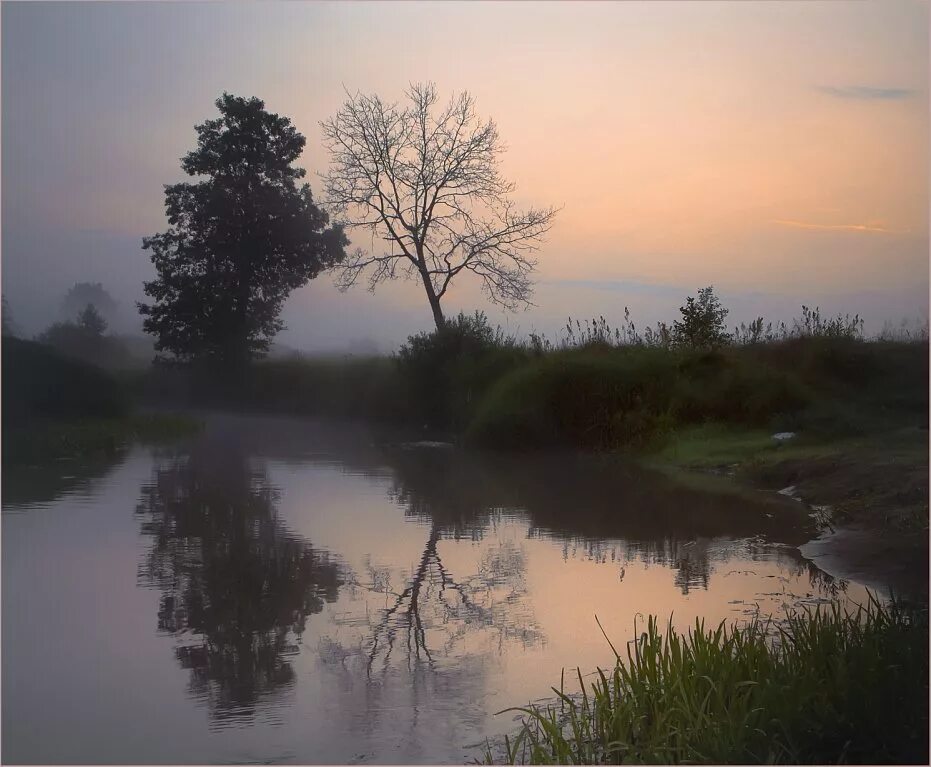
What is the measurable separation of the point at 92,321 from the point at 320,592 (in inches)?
125

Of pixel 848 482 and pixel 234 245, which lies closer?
pixel 848 482

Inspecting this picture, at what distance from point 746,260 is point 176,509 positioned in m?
4.74

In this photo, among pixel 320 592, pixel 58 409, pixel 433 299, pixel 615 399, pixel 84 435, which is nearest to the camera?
pixel 320 592

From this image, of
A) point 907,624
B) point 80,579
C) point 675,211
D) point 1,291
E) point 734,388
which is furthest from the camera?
point 734,388

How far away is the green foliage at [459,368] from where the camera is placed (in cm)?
1296

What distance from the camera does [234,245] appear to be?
830 centimetres

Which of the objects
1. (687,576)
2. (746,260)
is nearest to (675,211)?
(746,260)

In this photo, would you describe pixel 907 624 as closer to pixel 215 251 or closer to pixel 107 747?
pixel 107 747

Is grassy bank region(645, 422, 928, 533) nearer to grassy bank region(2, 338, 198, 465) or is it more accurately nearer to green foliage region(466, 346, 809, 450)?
green foliage region(466, 346, 809, 450)

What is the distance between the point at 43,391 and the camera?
7137 mm

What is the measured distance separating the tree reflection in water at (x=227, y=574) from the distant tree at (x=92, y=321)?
4.52 ft

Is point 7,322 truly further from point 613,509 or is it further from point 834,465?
point 834,465

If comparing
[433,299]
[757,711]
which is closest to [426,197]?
[433,299]

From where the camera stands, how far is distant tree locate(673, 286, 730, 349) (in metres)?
7.43
